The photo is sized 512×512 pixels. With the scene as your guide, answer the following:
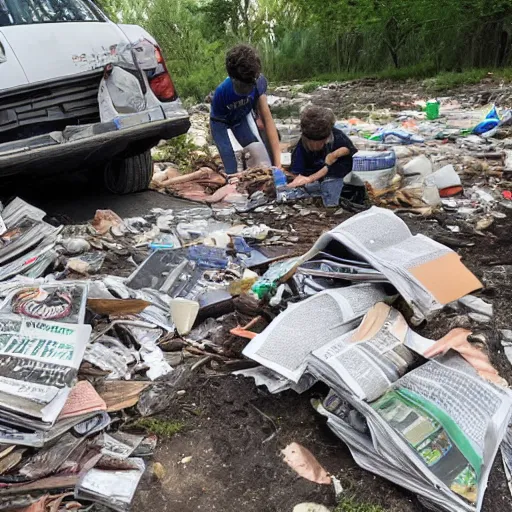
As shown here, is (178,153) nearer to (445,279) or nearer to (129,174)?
(129,174)

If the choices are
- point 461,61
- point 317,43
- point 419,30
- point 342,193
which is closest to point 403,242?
point 342,193

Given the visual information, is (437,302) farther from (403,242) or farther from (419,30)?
(419,30)

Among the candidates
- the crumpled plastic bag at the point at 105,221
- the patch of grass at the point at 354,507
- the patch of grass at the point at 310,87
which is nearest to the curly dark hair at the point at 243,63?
the crumpled plastic bag at the point at 105,221

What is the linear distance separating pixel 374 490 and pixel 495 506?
32 centimetres

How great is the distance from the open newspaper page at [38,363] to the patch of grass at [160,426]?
266mm

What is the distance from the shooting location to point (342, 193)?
398 centimetres

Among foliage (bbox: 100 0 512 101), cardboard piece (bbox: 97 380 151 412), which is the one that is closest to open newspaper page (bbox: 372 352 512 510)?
cardboard piece (bbox: 97 380 151 412)

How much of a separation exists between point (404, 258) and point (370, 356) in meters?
0.60

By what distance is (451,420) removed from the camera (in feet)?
5.45

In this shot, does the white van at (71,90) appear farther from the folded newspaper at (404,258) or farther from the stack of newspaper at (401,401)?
the stack of newspaper at (401,401)

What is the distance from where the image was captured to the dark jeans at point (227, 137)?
428 cm

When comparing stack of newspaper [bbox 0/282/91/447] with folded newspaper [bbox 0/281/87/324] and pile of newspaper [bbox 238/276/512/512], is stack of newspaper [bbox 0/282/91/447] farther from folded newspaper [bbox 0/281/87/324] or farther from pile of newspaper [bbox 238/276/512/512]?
pile of newspaper [bbox 238/276/512/512]

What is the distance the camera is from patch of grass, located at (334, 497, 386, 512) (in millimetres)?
1555

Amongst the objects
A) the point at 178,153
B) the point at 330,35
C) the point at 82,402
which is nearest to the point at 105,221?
the point at 82,402
